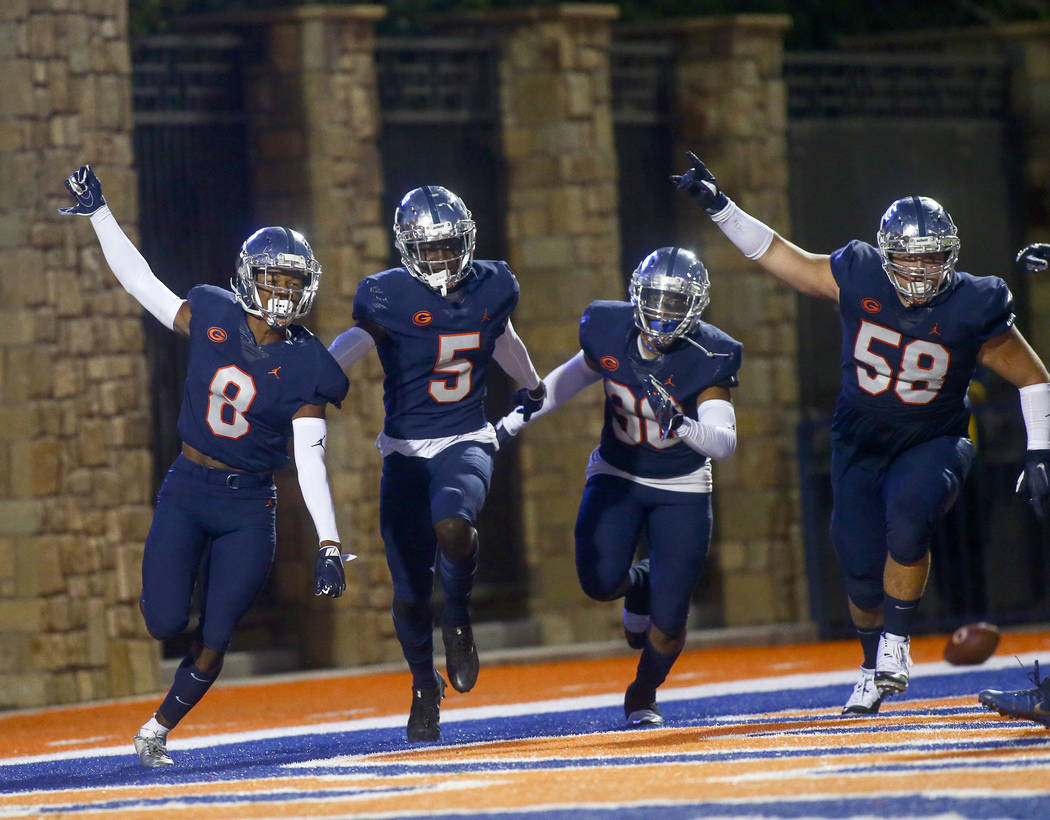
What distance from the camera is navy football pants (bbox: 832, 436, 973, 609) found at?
25.6 feet

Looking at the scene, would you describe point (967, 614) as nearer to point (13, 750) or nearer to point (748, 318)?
point (748, 318)

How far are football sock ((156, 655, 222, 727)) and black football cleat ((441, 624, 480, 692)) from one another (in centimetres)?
83

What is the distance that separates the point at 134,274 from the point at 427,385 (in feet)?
3.70

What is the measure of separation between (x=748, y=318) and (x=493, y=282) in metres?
5.41

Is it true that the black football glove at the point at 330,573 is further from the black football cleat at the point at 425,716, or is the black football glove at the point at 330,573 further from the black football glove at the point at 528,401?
the black football glove at the point at 528,401

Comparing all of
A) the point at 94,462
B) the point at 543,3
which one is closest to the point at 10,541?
the point at 94,462

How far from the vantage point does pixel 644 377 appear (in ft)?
26.2

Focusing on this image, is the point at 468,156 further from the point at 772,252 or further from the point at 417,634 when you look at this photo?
the point at 417,634

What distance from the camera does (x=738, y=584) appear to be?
1320 centimetres

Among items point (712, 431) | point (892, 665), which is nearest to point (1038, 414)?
point (892, 665)

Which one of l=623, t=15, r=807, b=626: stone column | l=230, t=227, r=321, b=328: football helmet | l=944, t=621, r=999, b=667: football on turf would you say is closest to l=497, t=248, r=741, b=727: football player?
l=230, t=227, r=321, b=328: football helmet

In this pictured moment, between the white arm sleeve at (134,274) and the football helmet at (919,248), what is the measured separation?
260 cm

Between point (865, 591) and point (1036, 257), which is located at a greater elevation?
point (1036, 257)

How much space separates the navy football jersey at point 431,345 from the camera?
306 inches
